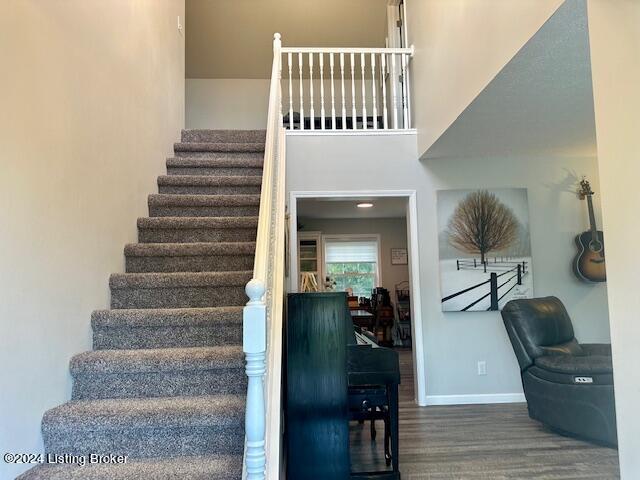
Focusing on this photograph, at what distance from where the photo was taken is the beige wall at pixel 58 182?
1699mm

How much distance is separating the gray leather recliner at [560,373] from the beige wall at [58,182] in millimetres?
2963

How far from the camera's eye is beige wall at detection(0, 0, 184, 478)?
170 centimetres

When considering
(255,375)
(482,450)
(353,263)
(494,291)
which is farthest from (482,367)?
(353,263)

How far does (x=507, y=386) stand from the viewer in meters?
4.07

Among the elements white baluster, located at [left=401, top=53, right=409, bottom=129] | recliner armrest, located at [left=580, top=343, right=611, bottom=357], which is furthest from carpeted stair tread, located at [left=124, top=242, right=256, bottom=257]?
recliner armrest, located at [left=580, top=343, right=611, bottom=357]

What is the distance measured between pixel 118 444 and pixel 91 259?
3.19ft

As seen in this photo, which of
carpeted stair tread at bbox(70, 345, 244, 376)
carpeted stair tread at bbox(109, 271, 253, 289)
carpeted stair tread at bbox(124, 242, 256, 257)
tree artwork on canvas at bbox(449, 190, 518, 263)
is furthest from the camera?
tree artwork on canvas at bbox(449, 190, 518, 263)

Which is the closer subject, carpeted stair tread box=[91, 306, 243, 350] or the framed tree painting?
carpeted stair tread box=[91, 306, 243, 350]

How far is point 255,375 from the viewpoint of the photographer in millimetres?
1364

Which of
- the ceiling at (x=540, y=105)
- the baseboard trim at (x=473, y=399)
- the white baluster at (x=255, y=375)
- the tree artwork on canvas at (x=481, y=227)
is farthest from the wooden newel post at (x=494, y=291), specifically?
the white baluster at (x=255, y=375)

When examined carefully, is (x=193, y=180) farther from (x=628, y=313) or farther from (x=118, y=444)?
(x=628, y=313)

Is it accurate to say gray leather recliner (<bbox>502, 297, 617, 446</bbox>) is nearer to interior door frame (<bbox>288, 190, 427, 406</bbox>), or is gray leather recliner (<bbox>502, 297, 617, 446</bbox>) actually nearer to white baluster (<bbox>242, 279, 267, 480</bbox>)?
interior door frame (<bbox>288, 190, 427, 406</bbox>)

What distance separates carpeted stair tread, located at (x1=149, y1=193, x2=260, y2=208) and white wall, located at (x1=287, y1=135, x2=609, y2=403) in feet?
3.12

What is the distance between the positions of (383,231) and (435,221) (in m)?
3.96
